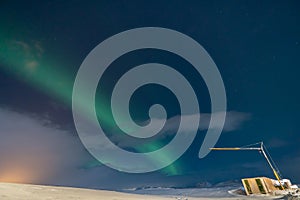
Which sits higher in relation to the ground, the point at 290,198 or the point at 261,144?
the point at 261,144

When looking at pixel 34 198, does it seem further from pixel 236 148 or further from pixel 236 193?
pixel 236 148

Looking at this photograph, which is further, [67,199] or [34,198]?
[67,199]

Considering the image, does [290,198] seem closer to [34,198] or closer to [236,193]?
[34,198]

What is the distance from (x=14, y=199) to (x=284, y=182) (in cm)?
7668

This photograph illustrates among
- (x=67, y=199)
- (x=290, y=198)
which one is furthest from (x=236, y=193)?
(x=67, y=199)

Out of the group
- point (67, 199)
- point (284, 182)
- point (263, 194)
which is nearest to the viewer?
point (67, 199)

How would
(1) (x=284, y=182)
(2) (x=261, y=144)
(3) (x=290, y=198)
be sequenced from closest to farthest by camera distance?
(3) (x=290, y=198), (1) (x=284, y=182), (2) (x=261, y=144)

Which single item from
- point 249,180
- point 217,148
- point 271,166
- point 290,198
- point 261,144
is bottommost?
point 290,198

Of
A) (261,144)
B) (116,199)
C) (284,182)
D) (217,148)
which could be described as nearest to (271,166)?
(261,144)

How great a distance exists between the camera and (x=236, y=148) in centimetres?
12619

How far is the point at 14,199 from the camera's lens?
19.0m

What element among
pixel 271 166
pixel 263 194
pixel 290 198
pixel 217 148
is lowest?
pixel 290 198

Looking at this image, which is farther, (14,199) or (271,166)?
(271,166)

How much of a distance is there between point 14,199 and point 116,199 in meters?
11.0
